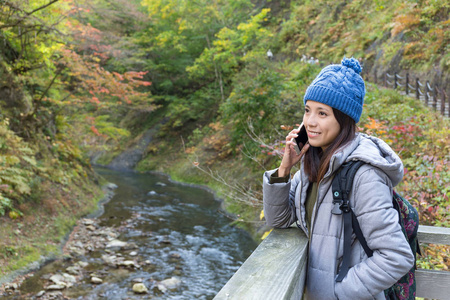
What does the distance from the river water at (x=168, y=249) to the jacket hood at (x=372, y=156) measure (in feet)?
19.0

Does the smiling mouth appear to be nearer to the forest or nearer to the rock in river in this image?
the forest

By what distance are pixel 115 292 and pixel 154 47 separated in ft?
62.6

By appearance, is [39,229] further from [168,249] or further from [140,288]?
[140,288]

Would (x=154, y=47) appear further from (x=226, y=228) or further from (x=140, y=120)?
(x=226, y=228)

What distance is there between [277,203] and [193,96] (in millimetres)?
23604

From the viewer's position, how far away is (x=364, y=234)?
159 cm

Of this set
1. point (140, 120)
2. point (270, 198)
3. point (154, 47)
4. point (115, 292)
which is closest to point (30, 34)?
point (115, 292)

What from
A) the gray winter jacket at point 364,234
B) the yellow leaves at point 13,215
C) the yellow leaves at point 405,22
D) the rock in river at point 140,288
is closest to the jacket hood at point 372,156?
the gray winter jacket at point 364,234

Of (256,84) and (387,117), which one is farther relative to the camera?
(256,84)

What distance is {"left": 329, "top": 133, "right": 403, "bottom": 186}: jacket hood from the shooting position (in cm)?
160

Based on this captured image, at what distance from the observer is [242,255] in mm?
8969

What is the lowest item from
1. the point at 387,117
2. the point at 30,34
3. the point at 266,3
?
the point at 387,117

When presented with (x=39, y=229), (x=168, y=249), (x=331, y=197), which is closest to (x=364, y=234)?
(x=331, y=197)

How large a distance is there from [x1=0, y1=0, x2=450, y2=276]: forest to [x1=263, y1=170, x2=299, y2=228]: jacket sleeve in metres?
2.86
